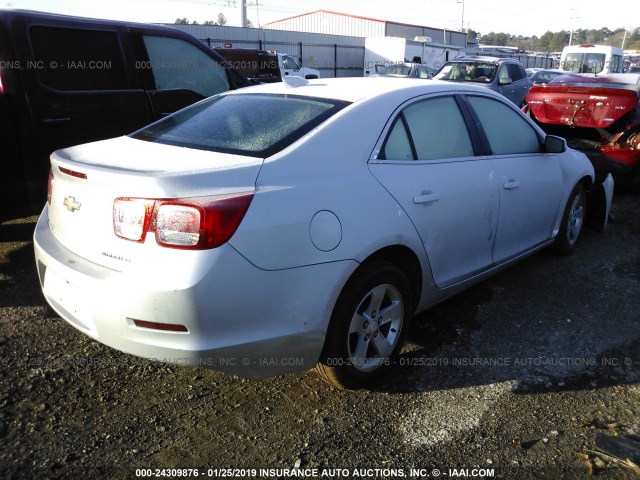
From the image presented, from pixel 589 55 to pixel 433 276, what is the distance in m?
24.3

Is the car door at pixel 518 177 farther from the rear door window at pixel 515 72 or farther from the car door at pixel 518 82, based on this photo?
the rear door window at pixel 515 72

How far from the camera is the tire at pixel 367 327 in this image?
104 inches

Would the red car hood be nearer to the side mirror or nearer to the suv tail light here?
the side mirror

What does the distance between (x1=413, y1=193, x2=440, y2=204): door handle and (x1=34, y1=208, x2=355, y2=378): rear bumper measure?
0.64 m

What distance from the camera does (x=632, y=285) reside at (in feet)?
14.4

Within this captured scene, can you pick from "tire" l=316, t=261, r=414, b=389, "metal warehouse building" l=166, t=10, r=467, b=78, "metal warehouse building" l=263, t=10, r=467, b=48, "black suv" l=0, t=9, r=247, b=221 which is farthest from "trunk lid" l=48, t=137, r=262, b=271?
"metal warehouse building" l=263, t=10, r=467, b=48

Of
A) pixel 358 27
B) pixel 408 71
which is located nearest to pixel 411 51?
pixel 408 71

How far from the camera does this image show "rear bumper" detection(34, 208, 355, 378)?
86.7 inches

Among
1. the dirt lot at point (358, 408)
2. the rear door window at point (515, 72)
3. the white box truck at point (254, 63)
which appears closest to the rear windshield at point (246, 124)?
the dirt lot at point (358, 408)

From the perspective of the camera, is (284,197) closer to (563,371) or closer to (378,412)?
(378,412)

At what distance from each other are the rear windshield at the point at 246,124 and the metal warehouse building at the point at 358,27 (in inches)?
1874

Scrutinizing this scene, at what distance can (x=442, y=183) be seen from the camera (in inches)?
124

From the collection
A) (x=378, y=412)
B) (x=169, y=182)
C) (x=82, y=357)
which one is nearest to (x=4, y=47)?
(x=82, y=357)

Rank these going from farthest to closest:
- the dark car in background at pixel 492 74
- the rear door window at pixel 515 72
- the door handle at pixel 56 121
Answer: the rear door window at pixel 515 72 < the dark car in background at pixel 492 74 < the door handle at pixel 56 121
